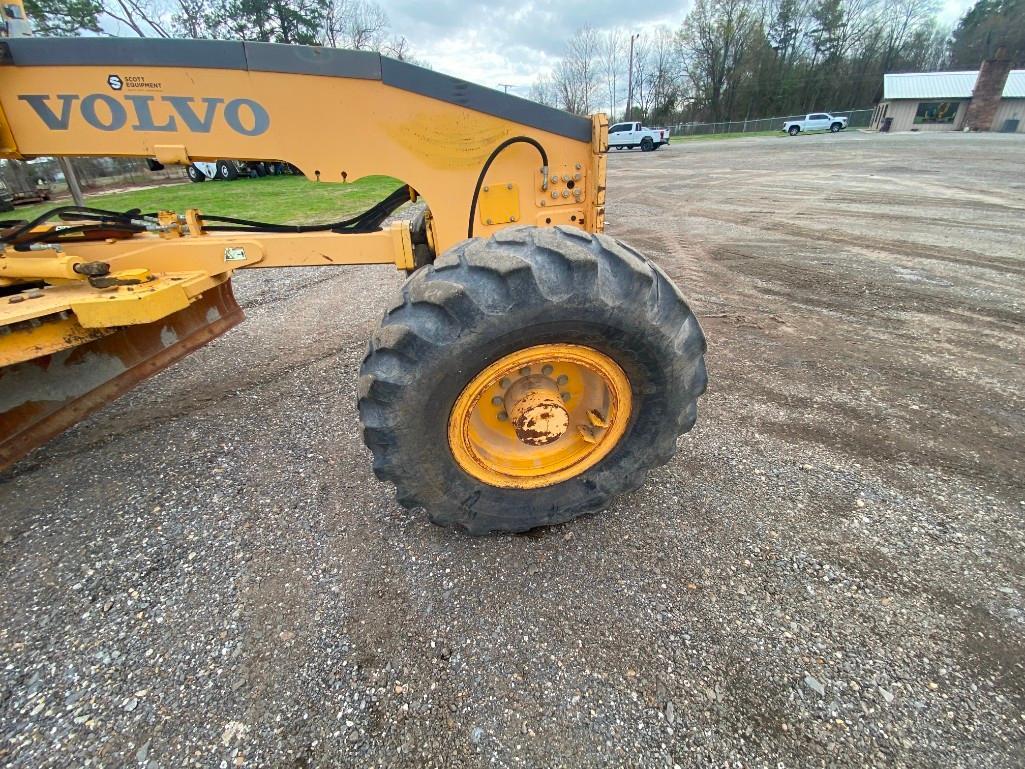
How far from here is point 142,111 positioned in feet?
7.40

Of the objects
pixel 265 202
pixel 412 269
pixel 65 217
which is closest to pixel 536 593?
pixel 412 269

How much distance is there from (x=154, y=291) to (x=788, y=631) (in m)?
3.05

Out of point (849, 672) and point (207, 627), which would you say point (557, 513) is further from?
point (207, 627)

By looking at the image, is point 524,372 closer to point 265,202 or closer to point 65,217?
point 65,217

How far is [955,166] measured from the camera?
50.7 feet

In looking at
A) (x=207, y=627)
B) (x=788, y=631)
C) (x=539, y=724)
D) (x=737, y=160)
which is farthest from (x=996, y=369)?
(x=737, y=160)

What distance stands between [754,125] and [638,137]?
85.0ft

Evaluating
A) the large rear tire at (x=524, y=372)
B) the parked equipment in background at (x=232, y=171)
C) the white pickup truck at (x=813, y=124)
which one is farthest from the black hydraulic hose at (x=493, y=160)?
the white pickup truck at (x=813, y=124)

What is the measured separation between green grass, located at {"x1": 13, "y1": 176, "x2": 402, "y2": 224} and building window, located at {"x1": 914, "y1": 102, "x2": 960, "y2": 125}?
1868 inches

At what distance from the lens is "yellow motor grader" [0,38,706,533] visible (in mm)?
1850

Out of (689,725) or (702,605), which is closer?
(689,725)

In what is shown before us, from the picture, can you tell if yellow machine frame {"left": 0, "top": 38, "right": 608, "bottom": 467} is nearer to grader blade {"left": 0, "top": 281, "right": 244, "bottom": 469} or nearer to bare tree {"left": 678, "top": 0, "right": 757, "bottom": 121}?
grader blade {"left": 0, "top": 281, "right": 244, "bottom": 469}

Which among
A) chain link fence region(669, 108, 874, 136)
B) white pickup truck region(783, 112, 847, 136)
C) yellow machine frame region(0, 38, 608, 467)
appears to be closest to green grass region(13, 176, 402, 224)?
yellow machine frame region(0, 38, 608, 467)

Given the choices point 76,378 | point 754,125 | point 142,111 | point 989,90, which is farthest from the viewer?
point 754,125
